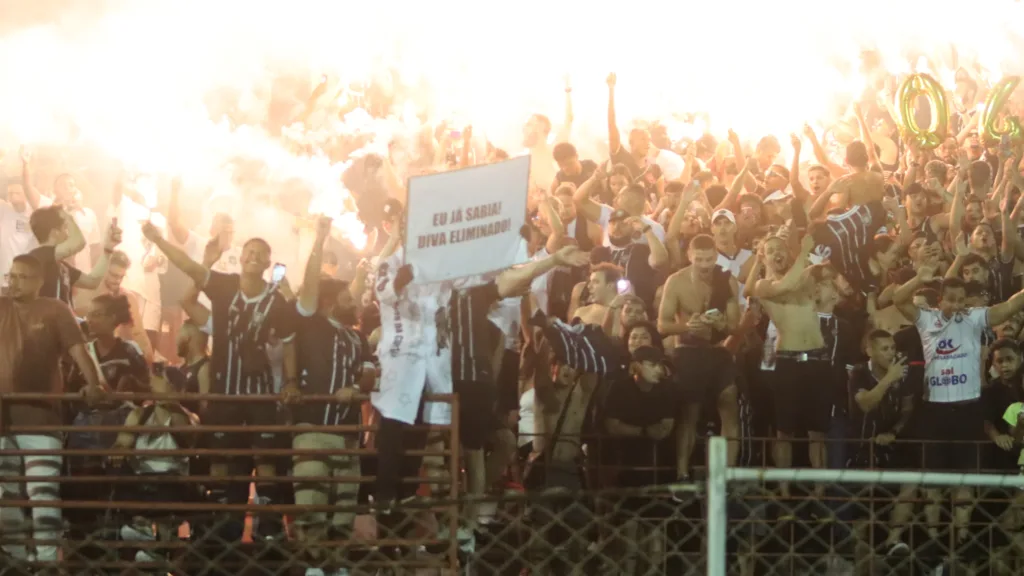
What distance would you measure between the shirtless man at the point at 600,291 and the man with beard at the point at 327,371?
→ 4.20 ft

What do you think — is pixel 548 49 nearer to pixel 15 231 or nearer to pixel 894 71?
pixel 894 71

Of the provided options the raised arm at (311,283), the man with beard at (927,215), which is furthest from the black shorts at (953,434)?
the raised arm at (311,283)

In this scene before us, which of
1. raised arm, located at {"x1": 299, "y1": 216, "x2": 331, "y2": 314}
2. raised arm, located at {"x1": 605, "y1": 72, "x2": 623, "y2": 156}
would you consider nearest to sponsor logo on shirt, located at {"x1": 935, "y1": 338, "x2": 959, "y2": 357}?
raised arm, located at {"x1": 605, "y1": 72, "x2": 623, "y2": 156}

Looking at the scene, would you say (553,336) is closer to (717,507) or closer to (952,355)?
(952,355)

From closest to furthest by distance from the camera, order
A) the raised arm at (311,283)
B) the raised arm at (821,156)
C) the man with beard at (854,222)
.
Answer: the raised arm at (311,283) < the man with beard at (854,222) < the raised arm at (821,156)

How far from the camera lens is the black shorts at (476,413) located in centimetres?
757

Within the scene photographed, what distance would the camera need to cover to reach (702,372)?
26.7 ft

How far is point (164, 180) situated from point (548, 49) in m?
2.80

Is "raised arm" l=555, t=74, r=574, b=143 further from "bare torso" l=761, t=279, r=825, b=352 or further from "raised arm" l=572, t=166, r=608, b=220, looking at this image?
"bare torso" l=761, t=279, r=825, b=352

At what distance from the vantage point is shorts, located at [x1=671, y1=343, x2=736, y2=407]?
8070mm

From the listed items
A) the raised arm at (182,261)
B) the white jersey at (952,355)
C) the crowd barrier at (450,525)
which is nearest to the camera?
the crowd barrier at (450,525)

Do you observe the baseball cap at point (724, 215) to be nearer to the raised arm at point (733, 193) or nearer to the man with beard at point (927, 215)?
the raised arm at point (733, 193)

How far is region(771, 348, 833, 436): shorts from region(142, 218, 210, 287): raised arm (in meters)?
3.31

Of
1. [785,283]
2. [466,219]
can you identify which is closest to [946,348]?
[785,283]
